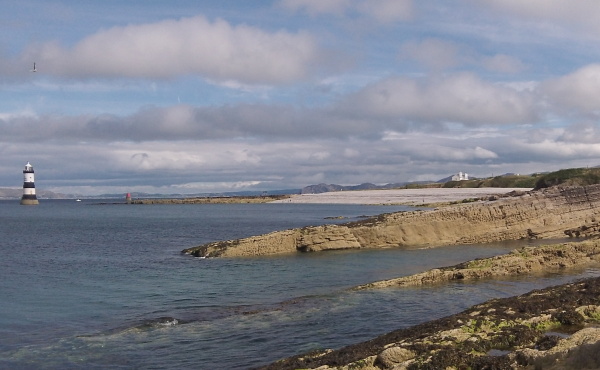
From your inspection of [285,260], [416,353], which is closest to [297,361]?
[416,353]

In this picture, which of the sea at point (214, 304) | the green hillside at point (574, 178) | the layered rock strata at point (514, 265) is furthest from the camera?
the green hillside at point (574, 178)

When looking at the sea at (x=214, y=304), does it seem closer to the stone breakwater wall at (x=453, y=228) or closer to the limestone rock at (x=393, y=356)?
the stone breakwater wall at (x=453, y=228)

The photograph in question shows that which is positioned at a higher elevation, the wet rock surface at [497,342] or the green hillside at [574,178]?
the green hillside at [574,178]

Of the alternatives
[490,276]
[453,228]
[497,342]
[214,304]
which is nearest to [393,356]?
[497,342]

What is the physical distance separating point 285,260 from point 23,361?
2520cm

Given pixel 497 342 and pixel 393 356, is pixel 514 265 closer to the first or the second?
pixel 497 342

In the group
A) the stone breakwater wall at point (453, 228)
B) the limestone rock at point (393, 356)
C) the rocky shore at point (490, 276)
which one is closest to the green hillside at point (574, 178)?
the stone breakwater wall at point (453, 228)

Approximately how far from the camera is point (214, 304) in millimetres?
28531

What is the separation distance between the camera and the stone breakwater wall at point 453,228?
154ft

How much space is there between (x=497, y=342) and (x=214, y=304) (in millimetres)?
16430

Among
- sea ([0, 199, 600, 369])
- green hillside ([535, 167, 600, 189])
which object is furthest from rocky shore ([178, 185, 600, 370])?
green hillside ([535, 167, 600, 189])

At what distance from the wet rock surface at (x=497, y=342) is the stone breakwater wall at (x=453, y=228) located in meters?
26.5

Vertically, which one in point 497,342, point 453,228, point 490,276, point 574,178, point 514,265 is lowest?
point 490,276

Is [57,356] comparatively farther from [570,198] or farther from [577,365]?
[570,198]
